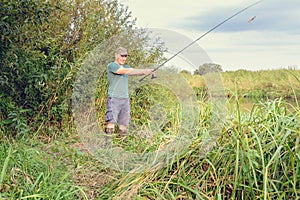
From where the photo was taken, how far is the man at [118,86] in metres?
3.49

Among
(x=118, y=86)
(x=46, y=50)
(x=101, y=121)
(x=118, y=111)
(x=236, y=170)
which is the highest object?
(x=46, y=50)

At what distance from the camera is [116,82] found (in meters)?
3.50

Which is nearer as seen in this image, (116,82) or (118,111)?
(116,82)

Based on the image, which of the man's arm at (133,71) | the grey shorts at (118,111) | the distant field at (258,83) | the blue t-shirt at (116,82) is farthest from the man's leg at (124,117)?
the distant field at (258,83)

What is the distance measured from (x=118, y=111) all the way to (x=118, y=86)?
278mm

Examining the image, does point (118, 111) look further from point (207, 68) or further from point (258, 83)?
point (258, 83)

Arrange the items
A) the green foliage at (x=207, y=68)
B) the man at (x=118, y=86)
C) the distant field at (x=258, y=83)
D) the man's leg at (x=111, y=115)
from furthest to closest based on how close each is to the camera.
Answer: the man's leg at (x=111, y=115) < the man at (x=118, y=86) < the distant field at (x=258, y=83) < the green foliage at (x=207, y=68)

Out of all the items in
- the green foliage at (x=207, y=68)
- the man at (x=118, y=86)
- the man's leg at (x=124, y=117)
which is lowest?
the man's leg at (x=124, y=117)

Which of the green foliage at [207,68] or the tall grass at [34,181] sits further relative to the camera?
the green foliage at [207,68]

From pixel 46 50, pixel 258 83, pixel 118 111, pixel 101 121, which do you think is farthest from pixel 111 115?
pixel 46 50

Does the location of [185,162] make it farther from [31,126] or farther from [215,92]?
[31,126]

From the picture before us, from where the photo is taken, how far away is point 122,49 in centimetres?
364

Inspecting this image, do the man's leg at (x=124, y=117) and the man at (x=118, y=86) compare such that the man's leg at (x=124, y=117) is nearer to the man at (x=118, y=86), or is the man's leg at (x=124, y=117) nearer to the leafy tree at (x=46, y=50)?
the man at (x=118, y=86)

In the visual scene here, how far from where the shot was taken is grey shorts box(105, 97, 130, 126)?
11.9 feet
